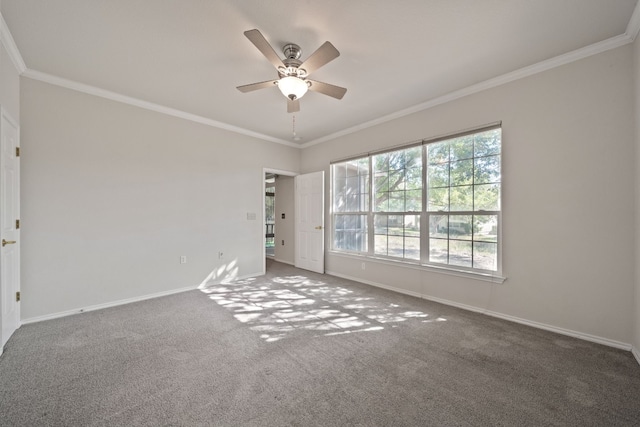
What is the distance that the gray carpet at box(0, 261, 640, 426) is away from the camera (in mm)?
1575

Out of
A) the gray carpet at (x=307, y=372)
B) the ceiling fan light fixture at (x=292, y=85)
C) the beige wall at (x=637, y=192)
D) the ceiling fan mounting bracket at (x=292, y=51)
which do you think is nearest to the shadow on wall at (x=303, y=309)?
the gray carpet at (x=307, y=372)

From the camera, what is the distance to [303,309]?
10.8ft

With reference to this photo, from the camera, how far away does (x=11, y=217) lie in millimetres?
2543

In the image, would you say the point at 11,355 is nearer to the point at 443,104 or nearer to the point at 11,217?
the point at 11,217

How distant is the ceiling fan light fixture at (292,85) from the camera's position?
239 centimetres

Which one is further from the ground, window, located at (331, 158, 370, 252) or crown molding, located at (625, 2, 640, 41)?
crown molding, located at (625, 2, 640, 41)

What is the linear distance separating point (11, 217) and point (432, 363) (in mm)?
4139

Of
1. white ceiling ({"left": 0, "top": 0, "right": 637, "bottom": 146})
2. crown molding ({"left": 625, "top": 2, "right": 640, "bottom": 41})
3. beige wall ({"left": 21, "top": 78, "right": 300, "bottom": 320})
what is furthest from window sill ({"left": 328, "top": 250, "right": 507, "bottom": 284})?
crown molding ({"left": 625, "top": 2, "right": 640, "bottom": 41})

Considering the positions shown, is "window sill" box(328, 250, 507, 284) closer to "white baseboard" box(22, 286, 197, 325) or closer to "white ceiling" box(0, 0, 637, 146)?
"white ceiling" box(0, 0, 637, 146)

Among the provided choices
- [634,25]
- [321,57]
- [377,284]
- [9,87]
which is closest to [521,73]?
[634,25]

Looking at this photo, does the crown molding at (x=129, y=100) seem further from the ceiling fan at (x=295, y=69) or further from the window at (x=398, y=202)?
the window at (x=398, y=202)

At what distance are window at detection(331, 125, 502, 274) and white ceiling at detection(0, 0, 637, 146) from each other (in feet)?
2.86

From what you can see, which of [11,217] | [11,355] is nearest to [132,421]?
[11,355]

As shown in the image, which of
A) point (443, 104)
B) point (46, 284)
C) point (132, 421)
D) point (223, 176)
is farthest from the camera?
point (223, 176)
